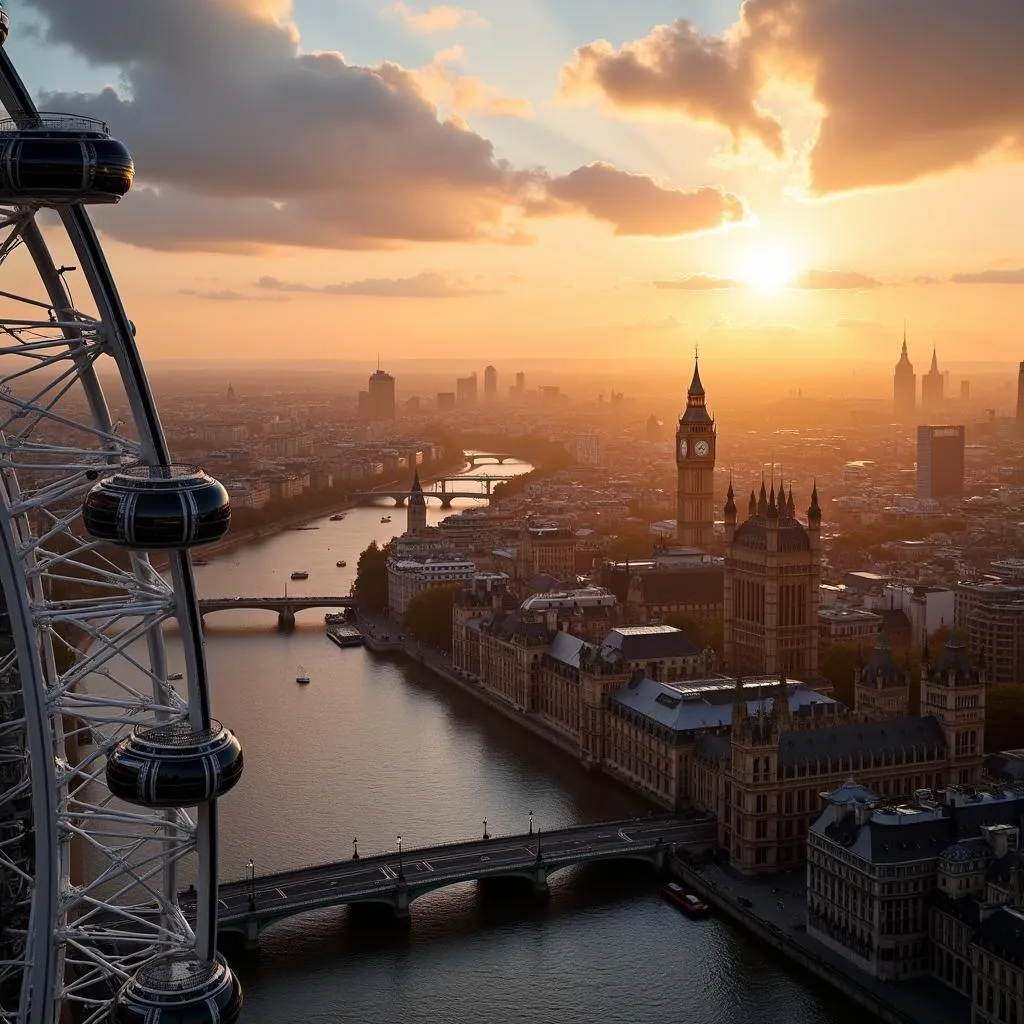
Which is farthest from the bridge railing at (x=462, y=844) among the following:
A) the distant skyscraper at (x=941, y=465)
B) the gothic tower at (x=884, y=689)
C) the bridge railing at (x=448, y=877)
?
the distant skyscraper at (x=941, y=465)

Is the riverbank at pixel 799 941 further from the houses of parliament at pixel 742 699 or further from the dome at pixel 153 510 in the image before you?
the dome at pixel 153 510

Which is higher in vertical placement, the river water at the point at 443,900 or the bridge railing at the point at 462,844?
the bridge railing at the point at 462,844

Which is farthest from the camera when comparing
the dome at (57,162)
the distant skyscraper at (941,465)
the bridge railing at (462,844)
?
the distant skyscraper at (941,465)

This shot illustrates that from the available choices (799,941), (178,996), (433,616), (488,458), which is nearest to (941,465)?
(433,616)

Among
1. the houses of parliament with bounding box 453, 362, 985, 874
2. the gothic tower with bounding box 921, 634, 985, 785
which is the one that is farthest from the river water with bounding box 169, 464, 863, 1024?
the gothic tower with bounding box 921, 634, 985, 785

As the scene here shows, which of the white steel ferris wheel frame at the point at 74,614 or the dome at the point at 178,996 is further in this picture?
the dome at the point at 178,996

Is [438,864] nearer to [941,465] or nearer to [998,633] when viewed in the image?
[998,633]

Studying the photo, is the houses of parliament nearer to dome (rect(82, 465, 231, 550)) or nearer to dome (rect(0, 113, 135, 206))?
dome (rect(82, 465, 231, 550))
